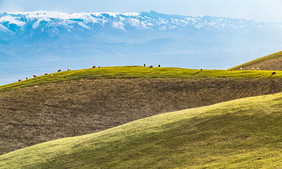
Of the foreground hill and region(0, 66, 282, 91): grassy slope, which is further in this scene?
region(0, 66, 282, 91): grassy slope

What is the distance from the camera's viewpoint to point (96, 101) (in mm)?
56781

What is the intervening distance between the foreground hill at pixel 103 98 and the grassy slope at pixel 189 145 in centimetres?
1378

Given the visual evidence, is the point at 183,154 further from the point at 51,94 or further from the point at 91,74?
the point at 91,74

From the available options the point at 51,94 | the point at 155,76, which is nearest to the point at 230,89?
the point at 155,76

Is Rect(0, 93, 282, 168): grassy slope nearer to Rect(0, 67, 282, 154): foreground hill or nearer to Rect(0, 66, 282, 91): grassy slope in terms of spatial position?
Rect(0, 67, 282, 154): foreground hill

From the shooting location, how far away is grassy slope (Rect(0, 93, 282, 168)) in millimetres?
20172

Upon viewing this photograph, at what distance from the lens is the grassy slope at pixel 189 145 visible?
2017 cm

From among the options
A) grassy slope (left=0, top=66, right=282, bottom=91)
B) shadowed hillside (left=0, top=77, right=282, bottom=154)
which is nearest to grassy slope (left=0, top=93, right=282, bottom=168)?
shadowed hillside (left=0, top=77, right=282, bottom=154)

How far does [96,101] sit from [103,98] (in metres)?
1.60

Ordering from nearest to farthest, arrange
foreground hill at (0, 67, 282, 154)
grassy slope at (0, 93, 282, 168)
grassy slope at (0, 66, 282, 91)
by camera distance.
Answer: grassy slope at (0, 93, 282, 168) < foreground hill at (0, 67, 282, 154) < grassy slope at (0, 66, 282, 91)

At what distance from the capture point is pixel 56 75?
79.9m

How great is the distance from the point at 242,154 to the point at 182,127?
25.9 ft

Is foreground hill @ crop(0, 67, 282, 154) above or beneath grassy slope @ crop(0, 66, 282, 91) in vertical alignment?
beneath

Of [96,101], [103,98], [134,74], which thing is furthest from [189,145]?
[134,74]
